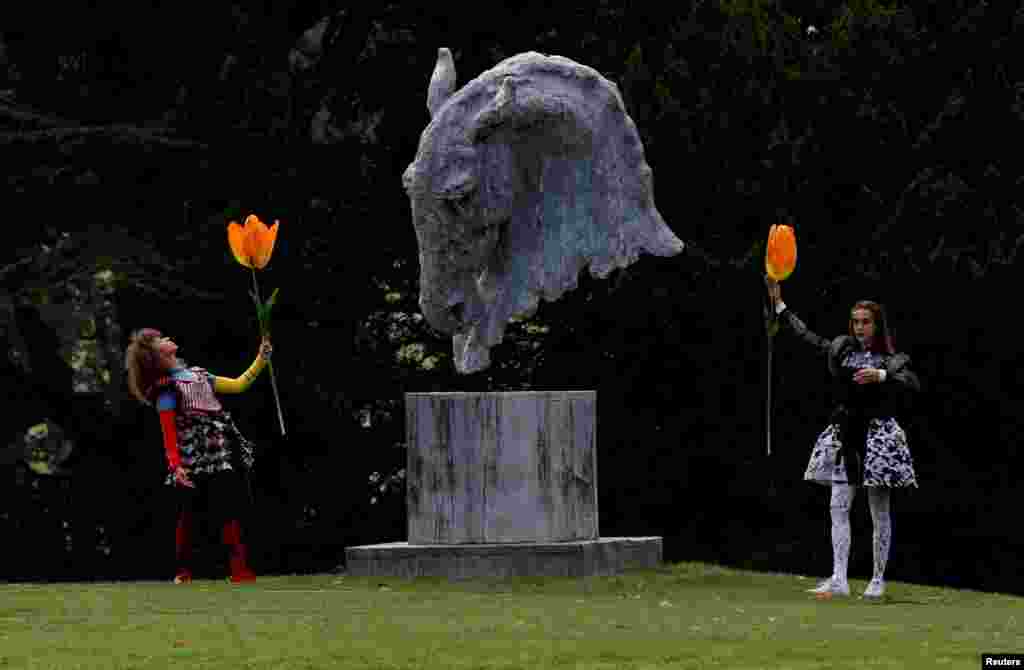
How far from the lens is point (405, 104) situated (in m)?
23.9

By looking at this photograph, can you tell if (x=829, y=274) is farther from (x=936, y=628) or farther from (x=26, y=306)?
(x=936, y=628)

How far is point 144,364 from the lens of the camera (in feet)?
48.8

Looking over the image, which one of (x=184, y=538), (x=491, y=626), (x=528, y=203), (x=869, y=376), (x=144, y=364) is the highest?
(x=528, y=203)

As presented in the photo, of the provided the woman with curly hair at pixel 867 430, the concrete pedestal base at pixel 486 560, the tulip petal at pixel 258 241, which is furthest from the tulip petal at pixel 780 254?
the tulip petal at pixel 258 241

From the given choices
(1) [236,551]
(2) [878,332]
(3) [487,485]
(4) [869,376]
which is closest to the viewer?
(4) [869,376]

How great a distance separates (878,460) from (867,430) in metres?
0.20

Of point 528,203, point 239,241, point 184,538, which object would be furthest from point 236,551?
point 528,203

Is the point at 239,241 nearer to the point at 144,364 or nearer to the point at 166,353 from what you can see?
the point at 166,353

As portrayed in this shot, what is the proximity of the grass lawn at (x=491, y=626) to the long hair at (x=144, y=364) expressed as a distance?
1246 mm

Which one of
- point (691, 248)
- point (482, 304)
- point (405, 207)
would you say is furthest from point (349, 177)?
point (482, 304)

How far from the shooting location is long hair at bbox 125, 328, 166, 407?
1484cm

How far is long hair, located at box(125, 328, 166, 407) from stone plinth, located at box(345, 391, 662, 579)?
1744 mm

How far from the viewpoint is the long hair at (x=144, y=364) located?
48.7 ft

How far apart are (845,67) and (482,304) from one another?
22.6ft
